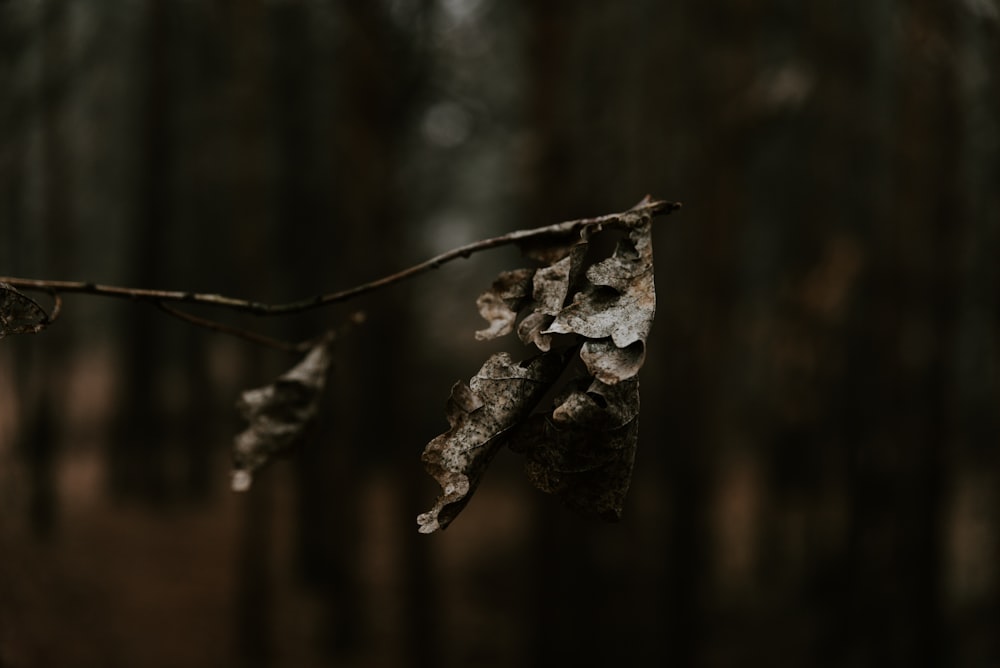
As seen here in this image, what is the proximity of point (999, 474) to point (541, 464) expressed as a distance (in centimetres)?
635

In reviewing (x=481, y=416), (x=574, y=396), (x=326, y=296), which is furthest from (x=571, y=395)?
(x=326, y=296)

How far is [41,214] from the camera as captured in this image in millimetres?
9203

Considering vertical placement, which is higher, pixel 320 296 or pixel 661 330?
pixel 661 330

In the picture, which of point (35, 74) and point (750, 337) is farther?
point (750, 337)

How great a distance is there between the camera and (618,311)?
956mm

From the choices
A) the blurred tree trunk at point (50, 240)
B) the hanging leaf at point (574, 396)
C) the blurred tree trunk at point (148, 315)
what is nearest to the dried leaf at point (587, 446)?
the hanging leaf at point (574, 396)

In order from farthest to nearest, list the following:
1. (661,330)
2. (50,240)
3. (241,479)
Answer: (50,240) → (661,330) → (241,479)

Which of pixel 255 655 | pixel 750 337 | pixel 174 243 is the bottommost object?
pixel 255 655

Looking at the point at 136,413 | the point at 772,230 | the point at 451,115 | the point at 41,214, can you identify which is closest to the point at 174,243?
the point at 41,214

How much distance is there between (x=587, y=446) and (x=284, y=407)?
668 millimetres

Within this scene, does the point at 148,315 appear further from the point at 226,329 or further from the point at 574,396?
the point at 574,396

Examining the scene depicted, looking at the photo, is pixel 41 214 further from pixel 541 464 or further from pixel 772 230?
pixel 772 230

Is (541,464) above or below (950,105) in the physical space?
below

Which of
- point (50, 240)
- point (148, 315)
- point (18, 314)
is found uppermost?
point (50, 240)
